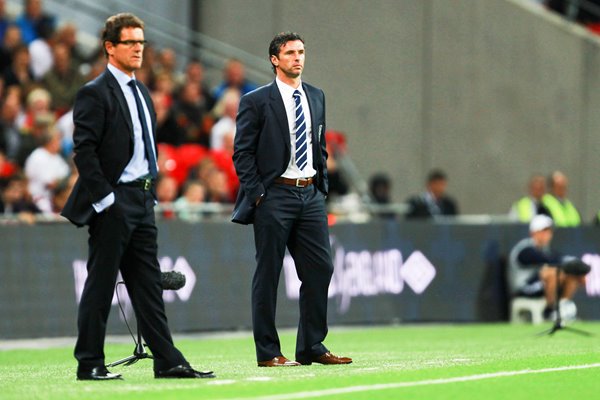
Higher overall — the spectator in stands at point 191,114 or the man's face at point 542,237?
the spectator in stands at point 191,114

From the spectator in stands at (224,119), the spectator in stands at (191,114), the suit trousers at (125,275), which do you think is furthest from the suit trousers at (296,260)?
the spectator in stands at (191,114)

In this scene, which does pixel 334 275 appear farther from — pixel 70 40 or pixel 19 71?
pixel 70 40

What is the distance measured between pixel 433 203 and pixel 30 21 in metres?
6.67

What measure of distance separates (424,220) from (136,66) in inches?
449

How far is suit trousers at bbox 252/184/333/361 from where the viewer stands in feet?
33.7

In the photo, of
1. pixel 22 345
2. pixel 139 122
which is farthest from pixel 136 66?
pixel 22 345

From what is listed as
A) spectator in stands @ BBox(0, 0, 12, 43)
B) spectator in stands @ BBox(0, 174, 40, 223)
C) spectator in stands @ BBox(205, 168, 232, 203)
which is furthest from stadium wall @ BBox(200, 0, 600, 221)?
spectator in stands @ BBox(0, 174, 40, 223)

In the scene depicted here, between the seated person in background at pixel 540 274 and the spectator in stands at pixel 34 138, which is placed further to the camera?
the seated person in background at pixel 540 274

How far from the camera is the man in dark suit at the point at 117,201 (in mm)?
8891

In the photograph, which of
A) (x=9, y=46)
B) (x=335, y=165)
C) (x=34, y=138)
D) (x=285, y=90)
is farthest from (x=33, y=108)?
(x=285, y=90)

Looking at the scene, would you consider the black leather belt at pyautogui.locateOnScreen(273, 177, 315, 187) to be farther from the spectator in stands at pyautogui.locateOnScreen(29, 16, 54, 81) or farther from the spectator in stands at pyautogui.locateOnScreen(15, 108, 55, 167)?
the spectator in stands at pyautogui.locateOnScreen(29, 16, 54, 81)

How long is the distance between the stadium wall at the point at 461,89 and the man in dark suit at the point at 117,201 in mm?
15713

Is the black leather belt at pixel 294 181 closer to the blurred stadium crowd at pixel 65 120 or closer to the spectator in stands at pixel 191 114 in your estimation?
the blurred stadium crowd at pixel 65 120

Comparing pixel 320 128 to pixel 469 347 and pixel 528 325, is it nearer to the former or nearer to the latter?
pixel 469 347
